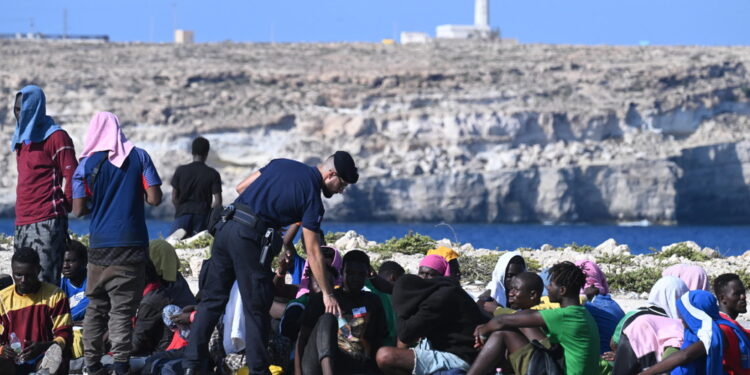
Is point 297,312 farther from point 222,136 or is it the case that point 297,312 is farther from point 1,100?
point 1,100

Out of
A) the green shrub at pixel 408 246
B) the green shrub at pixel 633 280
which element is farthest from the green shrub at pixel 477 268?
the green shrub at pixel 633 280

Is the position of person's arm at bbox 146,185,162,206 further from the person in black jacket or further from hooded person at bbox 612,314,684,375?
hooded person at bbox 612,314,684,375

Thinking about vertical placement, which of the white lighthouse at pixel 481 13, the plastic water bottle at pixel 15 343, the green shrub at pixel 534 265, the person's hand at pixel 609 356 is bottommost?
the green shrub at pixel 534 265

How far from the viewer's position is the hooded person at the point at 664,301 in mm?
7953

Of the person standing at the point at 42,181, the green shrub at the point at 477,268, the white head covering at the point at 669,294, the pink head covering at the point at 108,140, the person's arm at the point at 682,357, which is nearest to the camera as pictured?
the person's arm at the point at 682,357

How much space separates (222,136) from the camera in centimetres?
7056

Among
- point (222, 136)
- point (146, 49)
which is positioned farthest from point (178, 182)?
point (146, 49)

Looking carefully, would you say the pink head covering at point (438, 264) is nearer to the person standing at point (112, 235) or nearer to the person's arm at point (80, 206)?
the person standing at point (112, 235)

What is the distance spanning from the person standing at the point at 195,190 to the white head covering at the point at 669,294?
16.3 feet

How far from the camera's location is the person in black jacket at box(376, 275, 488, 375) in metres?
7.91

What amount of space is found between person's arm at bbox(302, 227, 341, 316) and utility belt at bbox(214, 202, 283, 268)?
22 cm

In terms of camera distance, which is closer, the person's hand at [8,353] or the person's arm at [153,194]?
the person's hand at [8,353]

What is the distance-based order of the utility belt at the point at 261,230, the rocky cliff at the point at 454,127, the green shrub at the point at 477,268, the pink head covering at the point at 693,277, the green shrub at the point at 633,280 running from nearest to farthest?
the utility belt at the point at 261,230, the pink head covering at the point at 693,277, the green shrub at the point at 633,280, the green shrub at the point at 477,268, the rocky cliff at the point at 454,127

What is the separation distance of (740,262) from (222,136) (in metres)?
56.2
